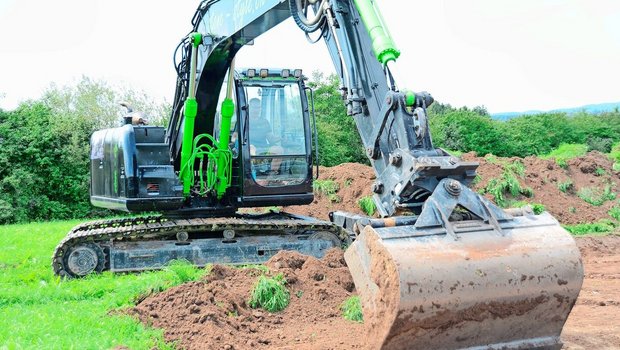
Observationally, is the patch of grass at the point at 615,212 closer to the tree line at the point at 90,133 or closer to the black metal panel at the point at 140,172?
the tree line at the point at 90,133

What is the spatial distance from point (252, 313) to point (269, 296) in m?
0.23

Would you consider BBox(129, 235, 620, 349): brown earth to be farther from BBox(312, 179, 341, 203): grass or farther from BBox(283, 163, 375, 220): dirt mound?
BBox(312, 179, 341, 203): grass

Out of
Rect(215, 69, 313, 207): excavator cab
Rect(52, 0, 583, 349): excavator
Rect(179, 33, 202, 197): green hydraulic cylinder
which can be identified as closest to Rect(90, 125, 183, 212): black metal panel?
Rect(52, 0, 583, 349): excavator

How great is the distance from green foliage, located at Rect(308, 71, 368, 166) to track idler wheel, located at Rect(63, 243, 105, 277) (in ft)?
52.6

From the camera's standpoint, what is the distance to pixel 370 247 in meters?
4.28

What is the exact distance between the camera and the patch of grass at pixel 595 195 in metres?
15.3

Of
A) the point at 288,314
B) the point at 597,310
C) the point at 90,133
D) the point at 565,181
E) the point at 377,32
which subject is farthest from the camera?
the point at 90,133

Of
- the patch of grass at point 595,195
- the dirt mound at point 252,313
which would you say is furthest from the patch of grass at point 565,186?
the dirt mound at point 252,313

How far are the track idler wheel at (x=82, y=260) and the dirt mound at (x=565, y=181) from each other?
29.1ft

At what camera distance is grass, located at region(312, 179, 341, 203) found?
14.3 m

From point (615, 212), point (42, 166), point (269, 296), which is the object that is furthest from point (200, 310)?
point (42, 166)

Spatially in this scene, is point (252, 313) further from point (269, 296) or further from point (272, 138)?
point (272, 138)

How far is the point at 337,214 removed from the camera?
29.4 ft

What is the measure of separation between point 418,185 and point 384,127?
2.17 ft
